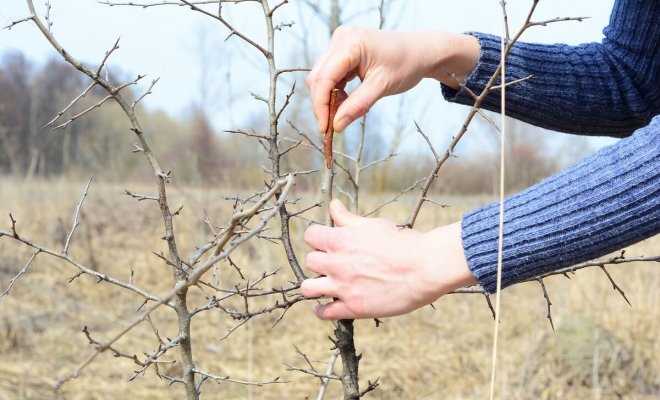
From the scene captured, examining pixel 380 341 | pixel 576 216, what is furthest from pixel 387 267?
pixel 380 341

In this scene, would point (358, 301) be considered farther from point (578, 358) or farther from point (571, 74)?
point (578, 358)

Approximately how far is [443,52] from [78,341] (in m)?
4.30

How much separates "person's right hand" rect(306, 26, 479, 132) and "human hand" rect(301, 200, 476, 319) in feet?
0.73

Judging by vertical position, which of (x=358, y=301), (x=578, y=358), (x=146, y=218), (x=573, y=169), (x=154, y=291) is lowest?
(x=358, y=301)

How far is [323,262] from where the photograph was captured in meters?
1.00

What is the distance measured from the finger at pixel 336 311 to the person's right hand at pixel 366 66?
0.29 meters

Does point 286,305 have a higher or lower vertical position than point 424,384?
lower

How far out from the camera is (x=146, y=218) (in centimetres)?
858

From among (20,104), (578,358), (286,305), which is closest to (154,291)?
(578,358)

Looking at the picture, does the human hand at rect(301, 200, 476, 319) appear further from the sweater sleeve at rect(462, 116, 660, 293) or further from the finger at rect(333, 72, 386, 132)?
the finger at rect(333, 72, 386, 132)

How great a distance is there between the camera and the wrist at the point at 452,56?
49.5 inches

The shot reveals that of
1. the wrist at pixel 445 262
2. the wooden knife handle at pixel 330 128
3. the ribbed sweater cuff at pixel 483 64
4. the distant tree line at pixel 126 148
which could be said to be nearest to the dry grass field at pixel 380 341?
the distant tree line at pixel 126 148

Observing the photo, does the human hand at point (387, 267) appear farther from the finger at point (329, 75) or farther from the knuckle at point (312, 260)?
the finger at point (329, 75)

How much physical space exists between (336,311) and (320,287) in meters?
0.04
